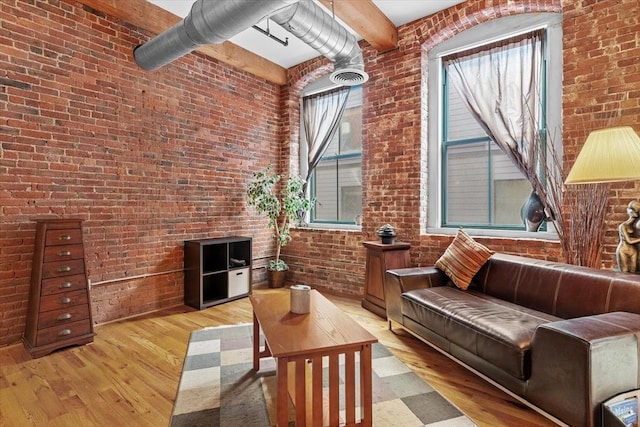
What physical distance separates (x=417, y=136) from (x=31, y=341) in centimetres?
434

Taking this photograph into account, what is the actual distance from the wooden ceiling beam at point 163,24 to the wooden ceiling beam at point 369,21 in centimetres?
165

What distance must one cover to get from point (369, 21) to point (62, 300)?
409 centimetres

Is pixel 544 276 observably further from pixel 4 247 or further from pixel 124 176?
pixel 4 247

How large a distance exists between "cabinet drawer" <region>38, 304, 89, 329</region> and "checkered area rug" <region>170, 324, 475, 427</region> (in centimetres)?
103

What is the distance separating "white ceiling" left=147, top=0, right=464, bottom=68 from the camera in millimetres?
3771

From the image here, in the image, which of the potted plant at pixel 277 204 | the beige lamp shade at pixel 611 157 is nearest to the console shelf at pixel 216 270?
the potted plant at pixel 277 204

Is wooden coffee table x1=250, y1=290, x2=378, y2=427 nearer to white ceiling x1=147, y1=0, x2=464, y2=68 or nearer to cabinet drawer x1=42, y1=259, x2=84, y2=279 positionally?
cabinet drawer x1=42, y1=259, x2=84, y2=279

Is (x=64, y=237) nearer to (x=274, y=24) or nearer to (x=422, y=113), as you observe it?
(x=274, y=24)

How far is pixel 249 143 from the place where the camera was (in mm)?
5113

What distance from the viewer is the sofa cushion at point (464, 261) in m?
3.12

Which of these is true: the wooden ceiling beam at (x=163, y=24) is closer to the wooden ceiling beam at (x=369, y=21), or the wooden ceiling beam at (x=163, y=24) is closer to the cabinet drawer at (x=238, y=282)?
the wooden ceiling beam at (x=369, y=21)

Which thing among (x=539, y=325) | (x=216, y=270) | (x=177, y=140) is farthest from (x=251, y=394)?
(x=177, y=140)

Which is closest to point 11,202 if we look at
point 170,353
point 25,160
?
point 25,160

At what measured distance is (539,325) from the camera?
1.96 metres
